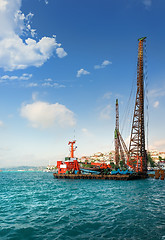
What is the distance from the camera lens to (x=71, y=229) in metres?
12.6

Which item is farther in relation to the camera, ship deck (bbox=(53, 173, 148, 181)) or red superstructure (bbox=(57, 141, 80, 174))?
red superstructure (bbox=(57, 141, 80, 174))

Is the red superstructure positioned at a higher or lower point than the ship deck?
higher

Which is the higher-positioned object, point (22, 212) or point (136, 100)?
point (136, 100)

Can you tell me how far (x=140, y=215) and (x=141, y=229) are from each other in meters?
3.88

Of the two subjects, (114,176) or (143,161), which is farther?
(143,161)

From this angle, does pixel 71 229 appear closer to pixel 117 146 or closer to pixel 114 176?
pixel 114 176

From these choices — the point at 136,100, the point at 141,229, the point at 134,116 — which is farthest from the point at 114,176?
the point at 141,229

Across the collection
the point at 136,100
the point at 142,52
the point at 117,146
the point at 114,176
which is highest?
the point at 142,52

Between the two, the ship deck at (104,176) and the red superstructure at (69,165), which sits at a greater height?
the red superstructure at (69,165)

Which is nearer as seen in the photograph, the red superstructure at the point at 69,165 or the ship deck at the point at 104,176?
the ship deck at the point at 104,176

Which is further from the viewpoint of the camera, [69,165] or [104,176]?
[69,165]

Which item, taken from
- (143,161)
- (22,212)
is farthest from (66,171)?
(22,212)

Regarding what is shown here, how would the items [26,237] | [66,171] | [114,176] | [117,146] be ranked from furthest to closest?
[117,146]
[66,171]
[114,176]
[26,237]

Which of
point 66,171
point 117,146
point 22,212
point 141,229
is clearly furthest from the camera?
point 117,146
